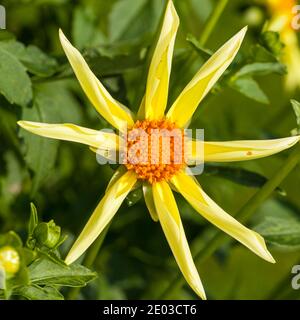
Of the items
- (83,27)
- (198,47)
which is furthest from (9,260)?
(83,27)

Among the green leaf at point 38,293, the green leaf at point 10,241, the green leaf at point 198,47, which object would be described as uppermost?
the green leaf at point 198,47

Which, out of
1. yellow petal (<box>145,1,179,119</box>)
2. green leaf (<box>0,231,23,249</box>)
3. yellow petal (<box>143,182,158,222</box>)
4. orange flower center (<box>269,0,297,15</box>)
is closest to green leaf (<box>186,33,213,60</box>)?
yellow petal (<box>145,1,179,119</box>)

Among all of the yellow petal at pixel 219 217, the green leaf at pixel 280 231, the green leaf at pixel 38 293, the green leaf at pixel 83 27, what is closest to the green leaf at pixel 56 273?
the green leaf at pixel 38 293

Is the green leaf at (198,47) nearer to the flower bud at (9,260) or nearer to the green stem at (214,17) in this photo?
the green stem at (214,17)

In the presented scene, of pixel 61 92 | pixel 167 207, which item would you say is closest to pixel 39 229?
pixel 167 207

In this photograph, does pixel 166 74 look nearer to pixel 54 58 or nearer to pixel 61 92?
pixel 54 58
